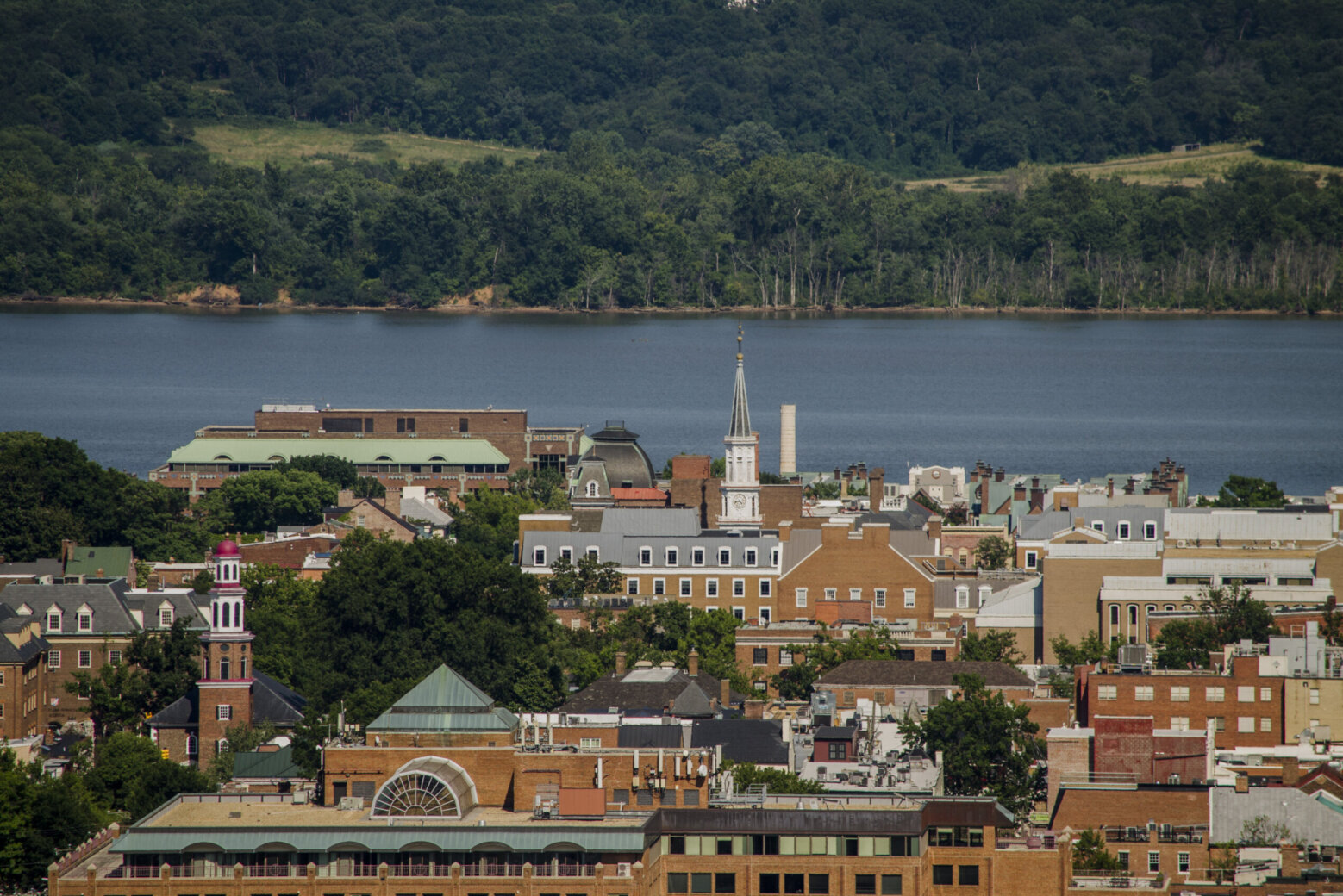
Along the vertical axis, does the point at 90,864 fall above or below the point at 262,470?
below

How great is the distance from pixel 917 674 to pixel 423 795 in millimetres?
26377

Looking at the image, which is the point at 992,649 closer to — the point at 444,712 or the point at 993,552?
the point at 993,552

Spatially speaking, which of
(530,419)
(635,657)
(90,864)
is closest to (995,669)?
(635,657)

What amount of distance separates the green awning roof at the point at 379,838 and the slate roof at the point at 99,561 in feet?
148

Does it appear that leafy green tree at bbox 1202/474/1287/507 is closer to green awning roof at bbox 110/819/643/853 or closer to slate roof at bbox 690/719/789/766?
slate roof at bbox 690/719/789/766

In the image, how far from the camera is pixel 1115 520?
101062 mm

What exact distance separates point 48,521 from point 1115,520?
4098cm

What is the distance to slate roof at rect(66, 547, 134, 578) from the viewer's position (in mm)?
97688

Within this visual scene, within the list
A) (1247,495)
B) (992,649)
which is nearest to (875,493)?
(1247,495)

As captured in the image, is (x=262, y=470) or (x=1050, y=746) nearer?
(x=1050, y=746)

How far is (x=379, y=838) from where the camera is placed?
173 ft

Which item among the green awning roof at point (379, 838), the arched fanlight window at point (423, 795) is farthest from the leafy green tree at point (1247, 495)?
the green awning roof at point (379, 838)

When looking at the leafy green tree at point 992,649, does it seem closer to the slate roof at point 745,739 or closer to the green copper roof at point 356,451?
the slate roof at point 745,739

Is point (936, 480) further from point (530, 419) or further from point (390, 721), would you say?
point (390, 721)
